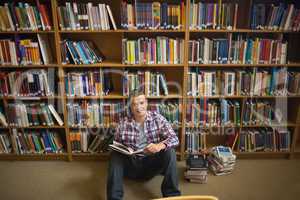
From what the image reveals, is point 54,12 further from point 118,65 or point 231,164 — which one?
point 231,164

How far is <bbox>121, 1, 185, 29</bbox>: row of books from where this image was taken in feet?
8.39

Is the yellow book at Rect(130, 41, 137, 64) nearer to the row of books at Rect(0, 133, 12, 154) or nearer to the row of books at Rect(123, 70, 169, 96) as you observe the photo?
the row of books at Rect(123, 70, 169, 96)

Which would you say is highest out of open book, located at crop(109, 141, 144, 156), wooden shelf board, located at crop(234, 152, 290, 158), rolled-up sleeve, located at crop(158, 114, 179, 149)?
rolled-up sleeve, located at crop(158, 114, 179, 149)

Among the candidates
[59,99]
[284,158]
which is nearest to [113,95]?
[59,99]

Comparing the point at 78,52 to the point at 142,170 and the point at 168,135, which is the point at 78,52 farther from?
the point at 142,170

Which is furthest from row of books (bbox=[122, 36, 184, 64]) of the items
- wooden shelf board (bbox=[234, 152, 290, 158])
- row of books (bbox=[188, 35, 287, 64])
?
wooden shelf board (bbox=[234, 152, 290, 158])

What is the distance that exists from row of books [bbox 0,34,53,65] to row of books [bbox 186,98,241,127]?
1515 millimetres

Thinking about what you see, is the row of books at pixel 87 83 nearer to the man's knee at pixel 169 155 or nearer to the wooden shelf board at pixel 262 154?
the man's knee at pixel 169 155

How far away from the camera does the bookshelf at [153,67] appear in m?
2.66

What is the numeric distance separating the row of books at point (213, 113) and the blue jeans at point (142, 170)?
0.56 m

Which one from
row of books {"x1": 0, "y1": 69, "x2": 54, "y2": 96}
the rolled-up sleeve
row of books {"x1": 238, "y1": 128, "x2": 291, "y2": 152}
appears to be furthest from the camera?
row of books {"x1": 238, "y1": 128, "x2": 291, "y2": 152}

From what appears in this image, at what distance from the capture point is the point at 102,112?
9.56ft

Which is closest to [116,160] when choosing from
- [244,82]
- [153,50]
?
[153,50]

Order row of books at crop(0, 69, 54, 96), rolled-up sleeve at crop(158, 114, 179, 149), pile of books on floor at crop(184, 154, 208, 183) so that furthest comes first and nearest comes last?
row of books at crop(0, 69, 54, 96) < pile of books on floor at crop(184, 154, 208, 183) < rolled-up sleeve at crop(158, 114, 179, 149)
